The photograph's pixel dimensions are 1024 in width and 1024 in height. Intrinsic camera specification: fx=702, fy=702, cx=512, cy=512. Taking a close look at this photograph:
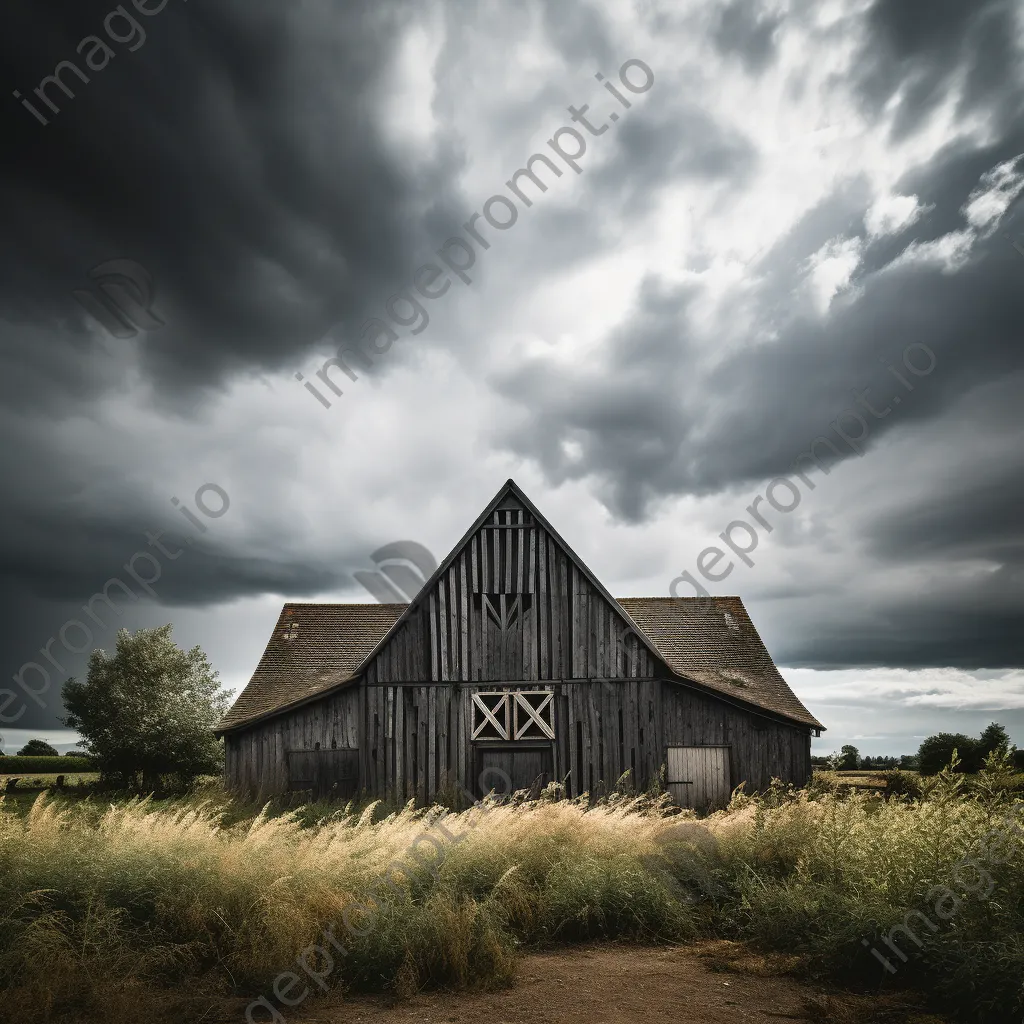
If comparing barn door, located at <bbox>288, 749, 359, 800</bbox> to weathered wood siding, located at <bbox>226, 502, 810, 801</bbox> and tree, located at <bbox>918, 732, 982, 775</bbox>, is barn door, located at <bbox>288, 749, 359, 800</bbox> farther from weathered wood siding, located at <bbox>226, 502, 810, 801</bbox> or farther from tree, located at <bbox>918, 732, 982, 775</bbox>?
tree, located at <bbox>918, 732, 982, 775</bbox>

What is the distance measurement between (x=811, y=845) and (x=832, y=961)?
2.36 m

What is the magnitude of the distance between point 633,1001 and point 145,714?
1153 inches

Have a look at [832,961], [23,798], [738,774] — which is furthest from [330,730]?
[23,798]

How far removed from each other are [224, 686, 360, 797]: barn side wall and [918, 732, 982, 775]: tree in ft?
72.4

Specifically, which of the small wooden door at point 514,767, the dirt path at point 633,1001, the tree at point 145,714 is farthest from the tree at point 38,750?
the dirt path at point 633,1001

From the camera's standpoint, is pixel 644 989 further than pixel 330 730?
No

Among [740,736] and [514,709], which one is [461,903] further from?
[740,736]

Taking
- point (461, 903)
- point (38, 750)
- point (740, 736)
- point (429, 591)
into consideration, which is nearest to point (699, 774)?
point (740, 736)

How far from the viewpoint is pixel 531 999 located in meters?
5.97

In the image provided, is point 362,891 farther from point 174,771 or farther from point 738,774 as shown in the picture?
point 174,771

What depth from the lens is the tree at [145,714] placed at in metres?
29.4

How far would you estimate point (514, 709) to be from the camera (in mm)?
16297

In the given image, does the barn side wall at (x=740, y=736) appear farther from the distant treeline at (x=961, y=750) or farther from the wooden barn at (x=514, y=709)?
the distant treeline at (x=961, y=750)

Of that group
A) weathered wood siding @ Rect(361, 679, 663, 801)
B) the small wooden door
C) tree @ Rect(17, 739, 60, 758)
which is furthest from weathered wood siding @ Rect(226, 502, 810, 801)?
tree @ Rect(17, 739, 60, 758)
